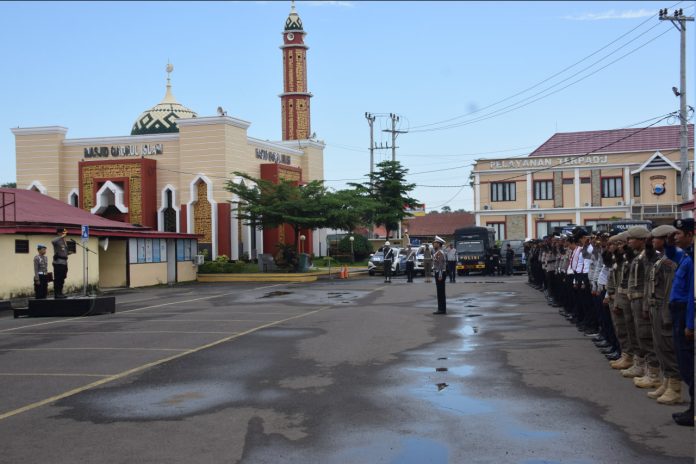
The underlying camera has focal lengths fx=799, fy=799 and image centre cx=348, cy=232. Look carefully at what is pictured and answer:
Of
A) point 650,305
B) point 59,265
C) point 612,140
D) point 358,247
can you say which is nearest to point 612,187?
point 612,140

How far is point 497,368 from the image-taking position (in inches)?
446

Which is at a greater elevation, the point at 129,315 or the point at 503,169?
the point at 503,169

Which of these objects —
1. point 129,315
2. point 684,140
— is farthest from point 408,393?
point 684,140

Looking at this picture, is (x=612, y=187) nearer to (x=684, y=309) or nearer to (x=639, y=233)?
(x=639, y=233)

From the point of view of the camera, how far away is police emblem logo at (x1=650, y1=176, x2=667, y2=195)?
62719mm

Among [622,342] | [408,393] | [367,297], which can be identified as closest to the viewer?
[408,393]

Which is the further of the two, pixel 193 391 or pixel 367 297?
pixel 367 297

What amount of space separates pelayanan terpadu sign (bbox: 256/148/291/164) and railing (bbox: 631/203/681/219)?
2760cm

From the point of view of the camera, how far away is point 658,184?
62.9 metres

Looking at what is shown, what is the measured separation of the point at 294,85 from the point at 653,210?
30470 millimetres

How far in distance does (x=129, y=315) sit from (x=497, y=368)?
12.4 meters

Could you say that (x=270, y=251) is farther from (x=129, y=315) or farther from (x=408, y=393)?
(x=408, y=393)

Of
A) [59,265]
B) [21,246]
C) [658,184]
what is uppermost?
[658,184]

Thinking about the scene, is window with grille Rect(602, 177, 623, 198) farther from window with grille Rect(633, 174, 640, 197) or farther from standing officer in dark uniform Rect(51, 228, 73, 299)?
standing officer in dark uniform Rect(51, 228, 73, 299)
